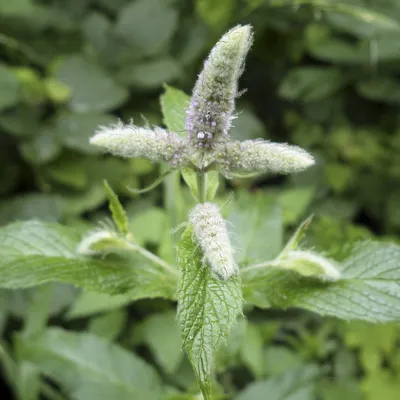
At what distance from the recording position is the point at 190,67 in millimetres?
2225

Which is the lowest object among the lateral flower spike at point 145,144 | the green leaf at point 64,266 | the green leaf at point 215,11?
the green leaf at point 64,266

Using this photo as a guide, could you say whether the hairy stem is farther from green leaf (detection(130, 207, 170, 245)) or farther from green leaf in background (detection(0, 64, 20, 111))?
green leaf in background (detection(0, 64, 20, 111))

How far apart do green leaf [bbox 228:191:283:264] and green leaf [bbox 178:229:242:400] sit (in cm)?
44

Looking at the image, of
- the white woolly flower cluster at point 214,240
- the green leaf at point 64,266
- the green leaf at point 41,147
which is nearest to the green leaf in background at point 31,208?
the green leaf at point 41,147

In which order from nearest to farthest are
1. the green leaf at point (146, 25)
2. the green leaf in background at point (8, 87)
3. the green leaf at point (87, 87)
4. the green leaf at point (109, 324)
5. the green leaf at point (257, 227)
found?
1. the green leaf at point (257, 227)
2. the green leaf at point (109, 324)
3. the green leaf in background at point (8, 87)
4. the green leaf at point (87, 87)
5. the green leaf at point (146, 25)

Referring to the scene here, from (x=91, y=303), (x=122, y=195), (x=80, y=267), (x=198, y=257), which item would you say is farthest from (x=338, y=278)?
(x=122, y=195)

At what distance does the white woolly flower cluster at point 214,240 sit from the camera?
72 centimetres

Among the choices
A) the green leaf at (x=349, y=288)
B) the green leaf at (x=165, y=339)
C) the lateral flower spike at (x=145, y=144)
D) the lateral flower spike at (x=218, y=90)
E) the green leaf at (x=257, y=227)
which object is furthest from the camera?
the green leaf at (x=165, y=339)

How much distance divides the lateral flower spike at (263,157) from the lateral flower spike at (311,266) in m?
0.21

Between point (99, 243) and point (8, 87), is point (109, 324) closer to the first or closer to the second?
point (99, 243)

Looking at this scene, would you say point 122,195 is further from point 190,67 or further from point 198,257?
point 198,257

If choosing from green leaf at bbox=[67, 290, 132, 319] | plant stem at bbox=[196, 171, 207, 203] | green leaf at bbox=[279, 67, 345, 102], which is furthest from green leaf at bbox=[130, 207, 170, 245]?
green leaf at bbox=[279, 67, 345, 102]

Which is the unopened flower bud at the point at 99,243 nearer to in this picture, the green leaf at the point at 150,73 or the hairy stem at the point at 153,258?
the hairy stem at the point at 153,258

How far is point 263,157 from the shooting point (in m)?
0.78
